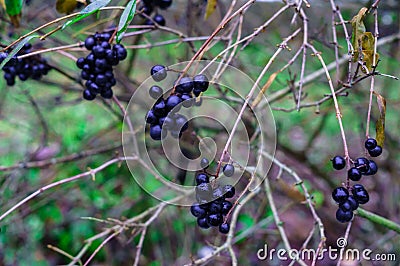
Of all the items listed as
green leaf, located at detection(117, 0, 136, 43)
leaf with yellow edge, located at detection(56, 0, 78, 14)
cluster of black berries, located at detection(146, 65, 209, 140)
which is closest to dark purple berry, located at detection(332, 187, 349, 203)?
cluster of black berries, located at detection(146, 65, 209, 140)

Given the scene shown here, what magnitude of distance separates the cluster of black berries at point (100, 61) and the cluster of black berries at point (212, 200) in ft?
0.97

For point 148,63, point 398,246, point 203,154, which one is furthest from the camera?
point 148,63

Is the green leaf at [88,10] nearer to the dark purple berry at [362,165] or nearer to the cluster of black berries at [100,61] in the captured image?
the cluster of black berries at [100,61]

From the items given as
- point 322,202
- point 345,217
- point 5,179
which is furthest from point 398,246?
point 5,179

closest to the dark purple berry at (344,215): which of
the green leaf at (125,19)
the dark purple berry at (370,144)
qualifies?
the dark purple berry at (370,144)

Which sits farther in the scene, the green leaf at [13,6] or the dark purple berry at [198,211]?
the green leaf at [13,6]

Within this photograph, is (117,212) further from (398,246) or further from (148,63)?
(398,246)

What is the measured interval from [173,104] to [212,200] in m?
0.17

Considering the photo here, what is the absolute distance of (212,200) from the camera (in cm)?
81

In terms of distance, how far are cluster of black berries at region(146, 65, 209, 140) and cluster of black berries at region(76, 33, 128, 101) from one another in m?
0.14

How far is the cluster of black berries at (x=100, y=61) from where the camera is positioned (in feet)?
3.18

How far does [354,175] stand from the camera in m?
0.79

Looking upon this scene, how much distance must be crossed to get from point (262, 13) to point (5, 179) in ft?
4.30

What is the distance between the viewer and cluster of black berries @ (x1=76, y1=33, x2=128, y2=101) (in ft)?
3.18
